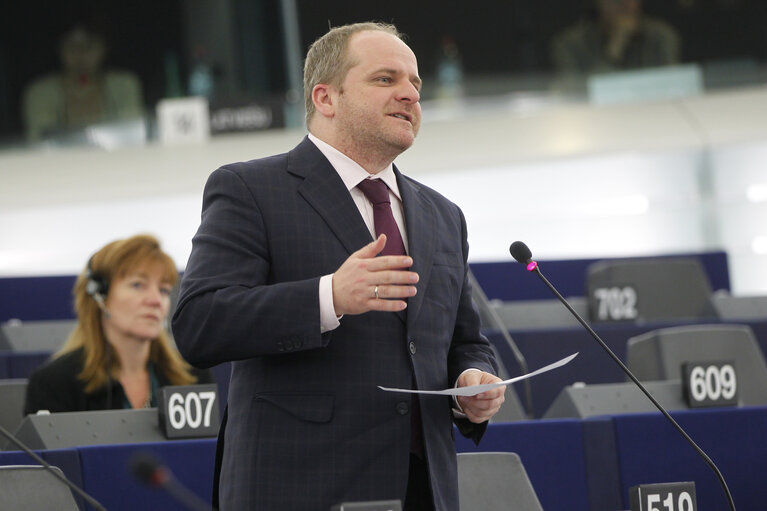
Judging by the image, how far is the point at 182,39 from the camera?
8.34m

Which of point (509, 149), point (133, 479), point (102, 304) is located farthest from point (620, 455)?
point (509, 149)

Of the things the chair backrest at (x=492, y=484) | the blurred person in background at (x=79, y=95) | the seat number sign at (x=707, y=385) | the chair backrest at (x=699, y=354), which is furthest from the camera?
the blurred person in background at (x=79, y=95)

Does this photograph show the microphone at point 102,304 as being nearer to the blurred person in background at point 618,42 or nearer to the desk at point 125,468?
the desk at point 125,468

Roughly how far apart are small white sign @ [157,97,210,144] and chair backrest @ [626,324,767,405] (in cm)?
349

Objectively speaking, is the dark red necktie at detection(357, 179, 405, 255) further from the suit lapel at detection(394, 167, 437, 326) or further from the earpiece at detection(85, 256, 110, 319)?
the earpiece at detection(85, 256, 110, 319)

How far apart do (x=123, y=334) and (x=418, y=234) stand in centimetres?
162

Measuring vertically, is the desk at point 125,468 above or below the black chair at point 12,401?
below

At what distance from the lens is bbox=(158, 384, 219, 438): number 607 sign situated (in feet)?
9.24

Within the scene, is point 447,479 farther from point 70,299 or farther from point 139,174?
point 139,174

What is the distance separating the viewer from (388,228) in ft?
6.31

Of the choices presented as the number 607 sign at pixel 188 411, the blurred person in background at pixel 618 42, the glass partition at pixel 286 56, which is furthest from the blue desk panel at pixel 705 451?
the blurred person in background at pixel 618 42

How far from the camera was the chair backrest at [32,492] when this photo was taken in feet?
7.03

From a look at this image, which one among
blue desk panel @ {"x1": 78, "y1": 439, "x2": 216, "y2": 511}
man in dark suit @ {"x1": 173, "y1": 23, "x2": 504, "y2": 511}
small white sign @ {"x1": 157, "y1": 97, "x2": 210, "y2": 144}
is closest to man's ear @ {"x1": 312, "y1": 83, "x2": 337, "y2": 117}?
man in dark suit @ {"x1": 173, "y1": 23, "x2": 504, "y2": 511}

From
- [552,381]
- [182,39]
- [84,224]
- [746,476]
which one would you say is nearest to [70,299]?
[84,224]
